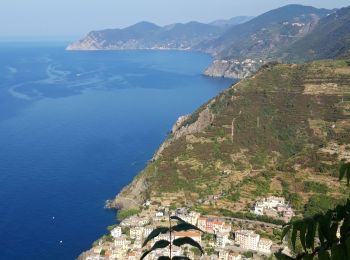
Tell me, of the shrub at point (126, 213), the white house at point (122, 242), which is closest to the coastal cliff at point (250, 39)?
the shrub at point (126, 213)

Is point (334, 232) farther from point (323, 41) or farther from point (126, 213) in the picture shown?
point (323, 41)

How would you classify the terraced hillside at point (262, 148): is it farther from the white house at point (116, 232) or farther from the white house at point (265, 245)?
the white house at point (116, 232)

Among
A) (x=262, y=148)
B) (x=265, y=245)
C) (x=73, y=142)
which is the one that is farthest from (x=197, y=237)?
(x=73, y=142)

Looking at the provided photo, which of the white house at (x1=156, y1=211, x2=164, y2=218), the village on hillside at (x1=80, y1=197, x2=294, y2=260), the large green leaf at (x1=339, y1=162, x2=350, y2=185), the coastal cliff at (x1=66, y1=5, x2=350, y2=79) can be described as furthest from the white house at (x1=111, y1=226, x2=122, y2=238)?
the coastal cliff at (x1=66, y1=5, x2=350, y2=79)

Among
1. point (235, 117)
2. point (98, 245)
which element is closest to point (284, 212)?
point (98, 245)

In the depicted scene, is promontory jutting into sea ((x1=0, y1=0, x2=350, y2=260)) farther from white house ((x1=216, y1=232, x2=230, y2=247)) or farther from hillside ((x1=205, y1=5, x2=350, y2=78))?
hillside ((x1=205, y1=5, x2=350, y2=78))

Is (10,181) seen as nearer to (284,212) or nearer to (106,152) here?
(106,152)
